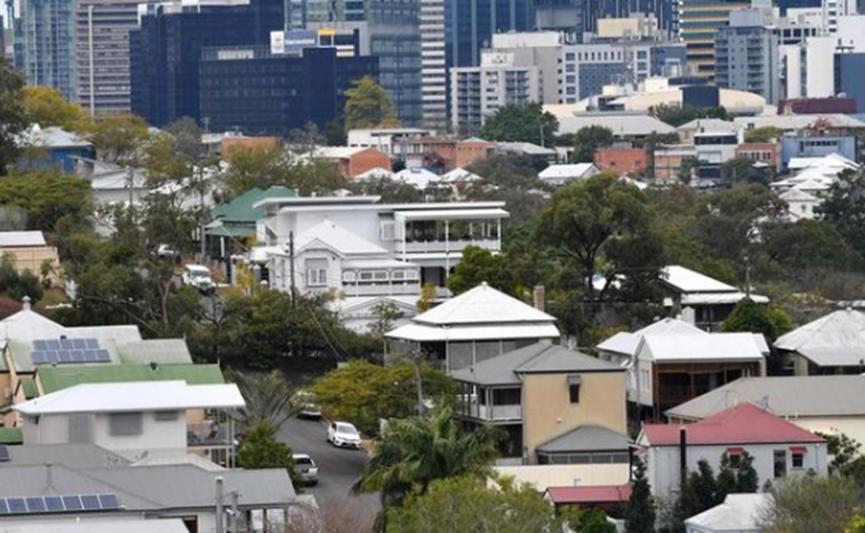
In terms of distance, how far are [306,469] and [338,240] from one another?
22.2m

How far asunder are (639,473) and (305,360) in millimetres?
15750

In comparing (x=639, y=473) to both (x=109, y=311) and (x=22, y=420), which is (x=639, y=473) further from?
(x=109, y=311)

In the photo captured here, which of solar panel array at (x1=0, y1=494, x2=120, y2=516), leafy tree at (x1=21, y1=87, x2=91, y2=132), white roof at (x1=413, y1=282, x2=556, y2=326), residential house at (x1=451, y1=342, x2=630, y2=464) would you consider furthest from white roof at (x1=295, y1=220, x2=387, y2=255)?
solar panel array at (x1=0, y1=494, x2=120, y2=516)

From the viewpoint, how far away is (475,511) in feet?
117

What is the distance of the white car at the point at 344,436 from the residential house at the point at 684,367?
17.1 feet

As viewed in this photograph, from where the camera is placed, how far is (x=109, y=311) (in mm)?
57281

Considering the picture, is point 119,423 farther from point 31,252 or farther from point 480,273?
point 31,252

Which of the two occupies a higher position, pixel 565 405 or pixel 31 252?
pixel 31 252

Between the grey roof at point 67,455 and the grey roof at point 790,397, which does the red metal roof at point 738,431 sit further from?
the grey roof at point 67,455

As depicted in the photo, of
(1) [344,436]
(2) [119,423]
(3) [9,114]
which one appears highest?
(3) [9,114]

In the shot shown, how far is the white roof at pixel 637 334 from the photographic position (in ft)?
178

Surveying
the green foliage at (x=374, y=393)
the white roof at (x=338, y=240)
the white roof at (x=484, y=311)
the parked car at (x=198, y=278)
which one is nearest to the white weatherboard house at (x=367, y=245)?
the white roof at (x=338, y=240)

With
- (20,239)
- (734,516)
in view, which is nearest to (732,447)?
(734,516)

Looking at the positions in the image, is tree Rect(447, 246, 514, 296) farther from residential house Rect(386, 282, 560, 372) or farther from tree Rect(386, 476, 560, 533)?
tree Rect(386, 476, 560, 533)
